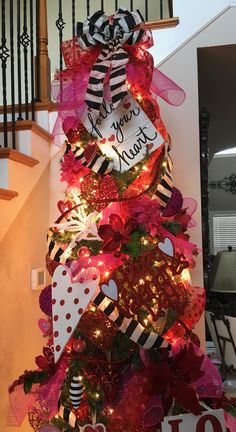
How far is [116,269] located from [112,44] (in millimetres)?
801

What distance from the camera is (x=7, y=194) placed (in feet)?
5.42

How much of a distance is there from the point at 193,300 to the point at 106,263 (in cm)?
39

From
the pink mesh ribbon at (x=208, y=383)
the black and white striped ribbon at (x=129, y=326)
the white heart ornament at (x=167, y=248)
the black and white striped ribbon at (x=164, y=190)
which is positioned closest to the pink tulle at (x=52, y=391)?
the black and white striped ribbon at (x=129, y=326)

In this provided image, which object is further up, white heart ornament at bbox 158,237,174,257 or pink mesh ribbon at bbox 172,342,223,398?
white heart ornament at bbox 158,237,174,257

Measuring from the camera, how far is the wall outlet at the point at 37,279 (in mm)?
1895

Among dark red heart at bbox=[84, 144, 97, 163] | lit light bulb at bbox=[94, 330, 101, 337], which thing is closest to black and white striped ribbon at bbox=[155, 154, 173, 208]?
dark red heart at bbox=[84, 144, 97, 163]

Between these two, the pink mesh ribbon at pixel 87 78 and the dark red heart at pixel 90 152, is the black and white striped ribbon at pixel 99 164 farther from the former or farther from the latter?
the pink mesh ribbon at pixel 87 78

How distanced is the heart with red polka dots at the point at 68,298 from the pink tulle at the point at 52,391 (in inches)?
5.9

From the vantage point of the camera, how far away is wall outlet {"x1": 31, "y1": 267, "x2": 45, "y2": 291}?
189 cm

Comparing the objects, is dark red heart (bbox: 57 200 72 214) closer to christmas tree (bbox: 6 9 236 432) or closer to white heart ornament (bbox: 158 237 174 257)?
christmas tree (bbox: 6 9 236 432)

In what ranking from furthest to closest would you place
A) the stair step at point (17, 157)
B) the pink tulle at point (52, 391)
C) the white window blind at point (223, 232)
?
1. the white window blind at point (223, 232)
2. the stair step at point (17, 157)
3. the pink tulle at point (52, 391)

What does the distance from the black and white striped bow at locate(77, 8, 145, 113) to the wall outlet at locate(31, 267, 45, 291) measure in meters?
0.90

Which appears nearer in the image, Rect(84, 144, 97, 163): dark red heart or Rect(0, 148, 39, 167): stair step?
Rect(84, 144, 97, 163): dark red heart

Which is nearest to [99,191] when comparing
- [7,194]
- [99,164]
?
[99,164]
